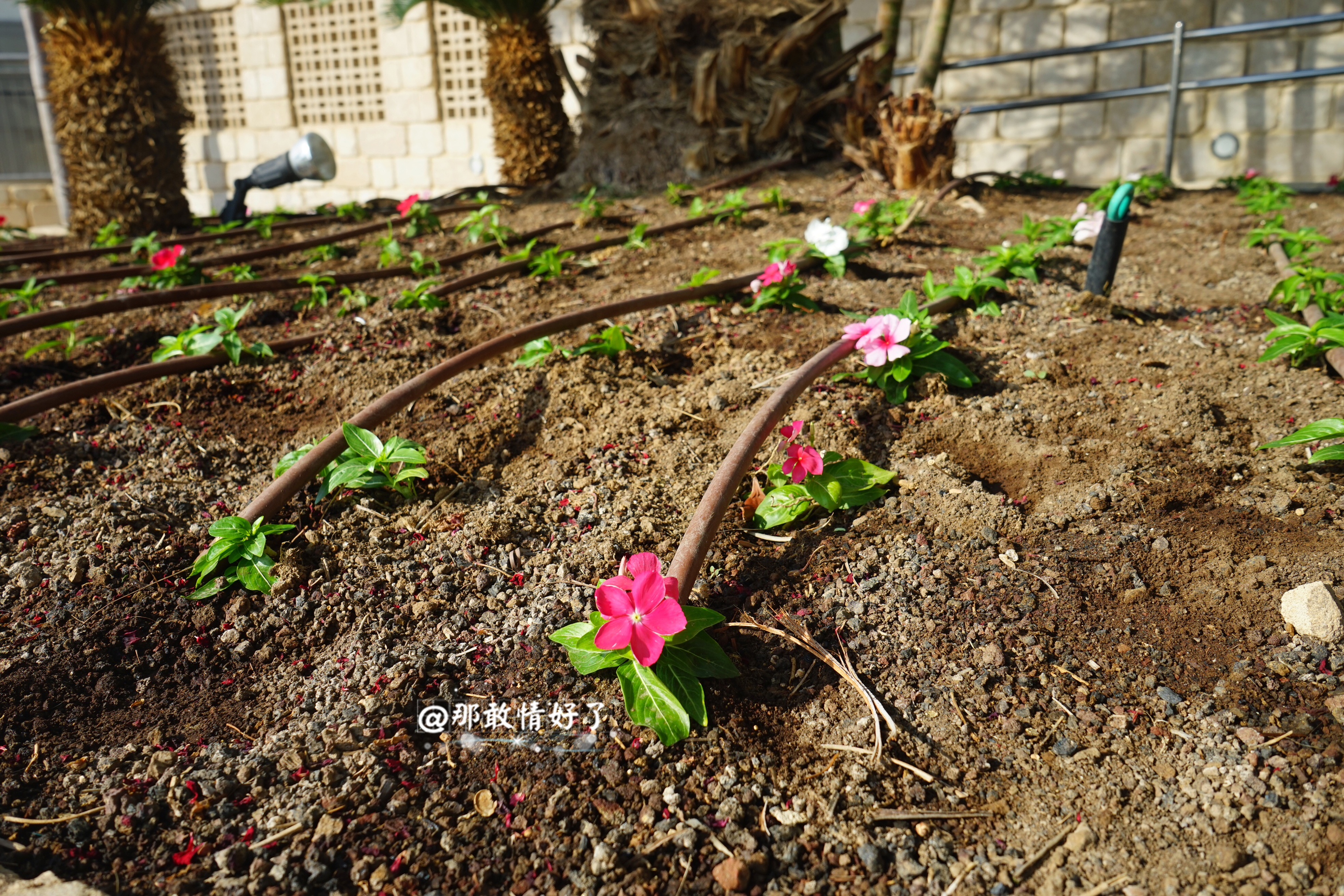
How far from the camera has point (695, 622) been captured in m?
1.21

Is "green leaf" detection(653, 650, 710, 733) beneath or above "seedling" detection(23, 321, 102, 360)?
beneath

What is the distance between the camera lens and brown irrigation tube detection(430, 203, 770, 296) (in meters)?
2.90

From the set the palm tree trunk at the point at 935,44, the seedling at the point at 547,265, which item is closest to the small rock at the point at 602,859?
the seedling at the point at 547,265

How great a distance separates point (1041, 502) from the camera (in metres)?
1.58

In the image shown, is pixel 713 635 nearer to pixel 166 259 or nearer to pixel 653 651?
pixel 653 651

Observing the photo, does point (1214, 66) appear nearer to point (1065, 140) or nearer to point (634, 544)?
point (1065, 140)

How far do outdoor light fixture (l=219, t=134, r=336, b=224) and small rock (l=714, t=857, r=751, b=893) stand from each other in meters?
4.36

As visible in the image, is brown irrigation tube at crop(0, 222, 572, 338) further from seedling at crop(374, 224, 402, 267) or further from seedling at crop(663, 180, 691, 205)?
seedling at crop(663, 180, 691, 205)

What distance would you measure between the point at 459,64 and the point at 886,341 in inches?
292

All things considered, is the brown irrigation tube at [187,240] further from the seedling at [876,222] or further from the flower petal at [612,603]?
the flower petal at [612,603]

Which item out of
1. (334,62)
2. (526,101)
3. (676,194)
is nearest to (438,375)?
(676,194)

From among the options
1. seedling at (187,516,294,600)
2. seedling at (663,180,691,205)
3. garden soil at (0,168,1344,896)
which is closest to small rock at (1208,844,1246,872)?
garden soil at (0,168,1344,896)

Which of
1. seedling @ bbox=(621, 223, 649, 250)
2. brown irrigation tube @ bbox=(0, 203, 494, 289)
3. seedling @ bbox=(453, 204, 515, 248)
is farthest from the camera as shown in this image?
seedling @ bbox=(453, 204, 515, 248)

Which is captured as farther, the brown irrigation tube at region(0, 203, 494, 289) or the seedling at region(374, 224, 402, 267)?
the seedling at region(374, 224, 402, 267)
